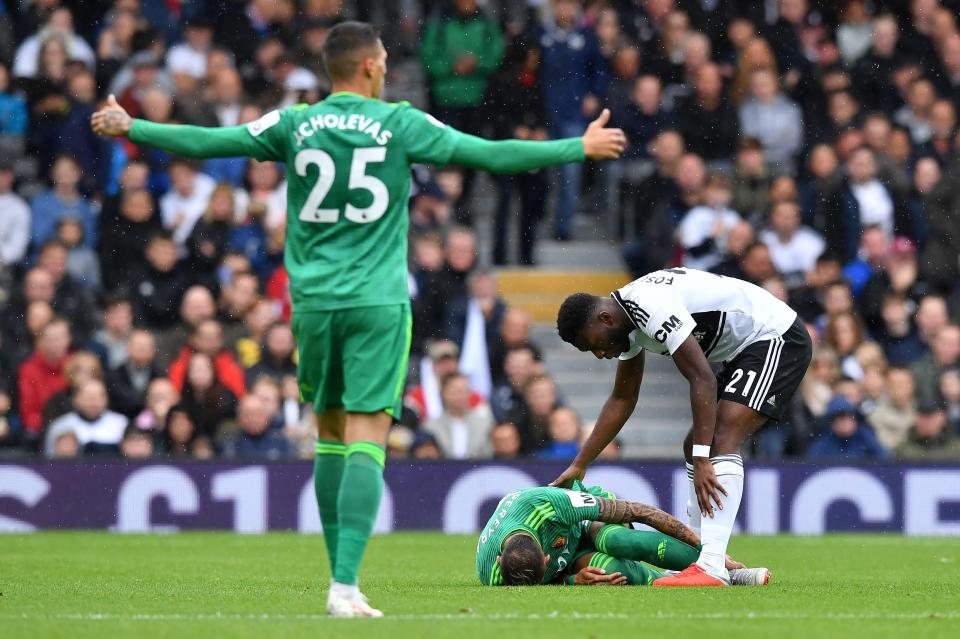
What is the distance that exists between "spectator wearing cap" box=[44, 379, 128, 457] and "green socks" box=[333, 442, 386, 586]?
28.7ft

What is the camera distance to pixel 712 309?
9406mm

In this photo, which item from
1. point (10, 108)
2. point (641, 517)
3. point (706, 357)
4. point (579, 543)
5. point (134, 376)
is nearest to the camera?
point (641, 517)

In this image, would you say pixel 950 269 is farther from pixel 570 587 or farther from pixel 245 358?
pixel 570 587

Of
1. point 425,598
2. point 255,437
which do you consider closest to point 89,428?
point 255,437

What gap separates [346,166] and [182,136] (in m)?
0.69

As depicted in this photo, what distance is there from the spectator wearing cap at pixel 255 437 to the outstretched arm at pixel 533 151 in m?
8.73

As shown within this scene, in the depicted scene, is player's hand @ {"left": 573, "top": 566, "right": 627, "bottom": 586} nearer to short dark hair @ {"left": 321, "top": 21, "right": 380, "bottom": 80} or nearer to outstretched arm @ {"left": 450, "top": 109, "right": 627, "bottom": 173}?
outstretched arm @ {"left": 450, "top": 109, "right": 627, "bottom": 173}

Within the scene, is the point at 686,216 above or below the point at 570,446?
above

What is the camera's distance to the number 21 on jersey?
726 cm

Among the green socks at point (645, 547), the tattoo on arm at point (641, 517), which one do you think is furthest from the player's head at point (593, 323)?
the green socks at point (645, 547)

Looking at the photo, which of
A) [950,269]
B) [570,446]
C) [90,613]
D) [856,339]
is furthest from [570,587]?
[950,269]

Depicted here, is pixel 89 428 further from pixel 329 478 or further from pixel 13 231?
pixel 329 478

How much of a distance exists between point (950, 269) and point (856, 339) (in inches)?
73.4

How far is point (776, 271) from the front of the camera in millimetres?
17516
